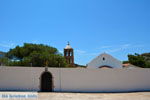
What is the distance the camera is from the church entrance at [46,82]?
17031 mm

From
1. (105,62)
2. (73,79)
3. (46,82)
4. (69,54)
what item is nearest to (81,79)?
(73,79)

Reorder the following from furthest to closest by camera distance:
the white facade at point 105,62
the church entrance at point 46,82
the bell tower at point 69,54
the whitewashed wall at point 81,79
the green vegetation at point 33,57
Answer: the bell tower at point 69,54
the white facade at point 105,62
the green vegetation at point 33,57
the church entrance at point 46,82
the whitewashed wall at point 81,79

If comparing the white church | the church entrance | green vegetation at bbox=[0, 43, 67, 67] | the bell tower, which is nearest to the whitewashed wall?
the white church

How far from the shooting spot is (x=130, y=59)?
4856 centimetres

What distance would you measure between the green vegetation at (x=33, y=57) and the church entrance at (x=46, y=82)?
282 inches

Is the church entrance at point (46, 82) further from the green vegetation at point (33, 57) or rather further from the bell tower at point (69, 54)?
the bell tower at point (69, 54)

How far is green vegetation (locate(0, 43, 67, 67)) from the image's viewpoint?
27406 mm

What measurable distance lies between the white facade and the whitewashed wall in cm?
1047

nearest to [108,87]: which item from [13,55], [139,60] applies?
[13,55]

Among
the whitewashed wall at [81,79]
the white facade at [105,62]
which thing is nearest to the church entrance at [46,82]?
→ the whitewashed wall at [81,79]

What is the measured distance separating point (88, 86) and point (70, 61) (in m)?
21.9

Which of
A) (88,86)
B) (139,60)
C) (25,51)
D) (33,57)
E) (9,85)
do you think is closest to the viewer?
(9,85)

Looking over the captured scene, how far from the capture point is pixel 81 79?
17531mm

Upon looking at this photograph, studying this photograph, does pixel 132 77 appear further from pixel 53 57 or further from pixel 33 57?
pixel 33 57
